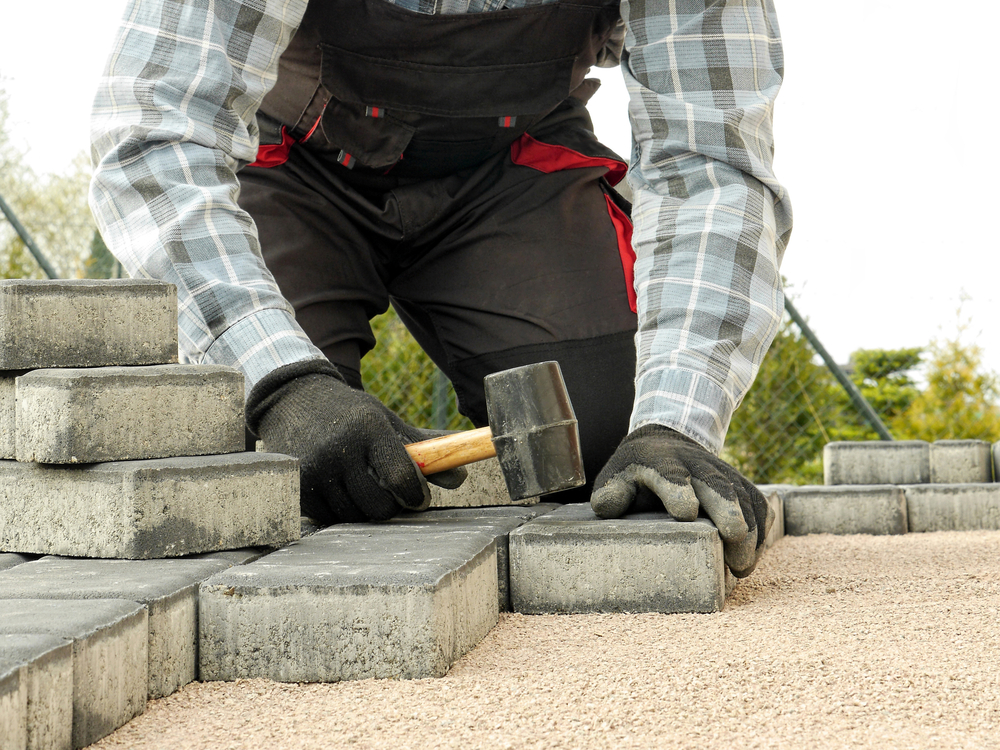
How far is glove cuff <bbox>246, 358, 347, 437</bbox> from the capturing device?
206 centimetres

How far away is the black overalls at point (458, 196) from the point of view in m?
2.60

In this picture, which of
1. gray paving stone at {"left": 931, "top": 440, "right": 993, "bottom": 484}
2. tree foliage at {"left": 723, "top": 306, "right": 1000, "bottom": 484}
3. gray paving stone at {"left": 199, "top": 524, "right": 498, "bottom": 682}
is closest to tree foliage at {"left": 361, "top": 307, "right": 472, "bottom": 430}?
tree foliage at {"left": 723, "top": 306, "right": 1000, "bottom": 484}

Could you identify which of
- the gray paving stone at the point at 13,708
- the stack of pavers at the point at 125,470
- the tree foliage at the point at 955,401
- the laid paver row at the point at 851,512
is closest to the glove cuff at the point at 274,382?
the stack of pavers at the point at 125,470

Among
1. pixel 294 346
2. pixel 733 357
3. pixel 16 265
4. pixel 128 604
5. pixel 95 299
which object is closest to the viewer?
pixel 128 604

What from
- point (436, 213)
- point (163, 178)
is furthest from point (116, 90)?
point (436, 213)

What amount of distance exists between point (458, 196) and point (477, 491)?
101 centimetres

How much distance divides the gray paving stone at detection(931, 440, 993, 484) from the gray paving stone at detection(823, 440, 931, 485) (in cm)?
3

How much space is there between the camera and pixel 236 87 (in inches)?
87.1

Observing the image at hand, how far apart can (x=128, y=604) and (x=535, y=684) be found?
1.83 feet

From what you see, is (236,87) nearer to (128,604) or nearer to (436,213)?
(436,213)

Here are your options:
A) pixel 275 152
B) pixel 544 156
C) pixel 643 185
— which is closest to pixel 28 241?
pixel 275 152

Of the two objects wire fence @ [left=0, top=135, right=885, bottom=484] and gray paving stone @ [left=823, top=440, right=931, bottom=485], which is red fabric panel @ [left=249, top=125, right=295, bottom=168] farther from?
wire fence @ [left=0, top=135, right=885, bottom=484]

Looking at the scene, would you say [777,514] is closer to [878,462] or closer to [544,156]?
[878,462]

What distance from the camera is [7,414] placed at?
1778 mm
